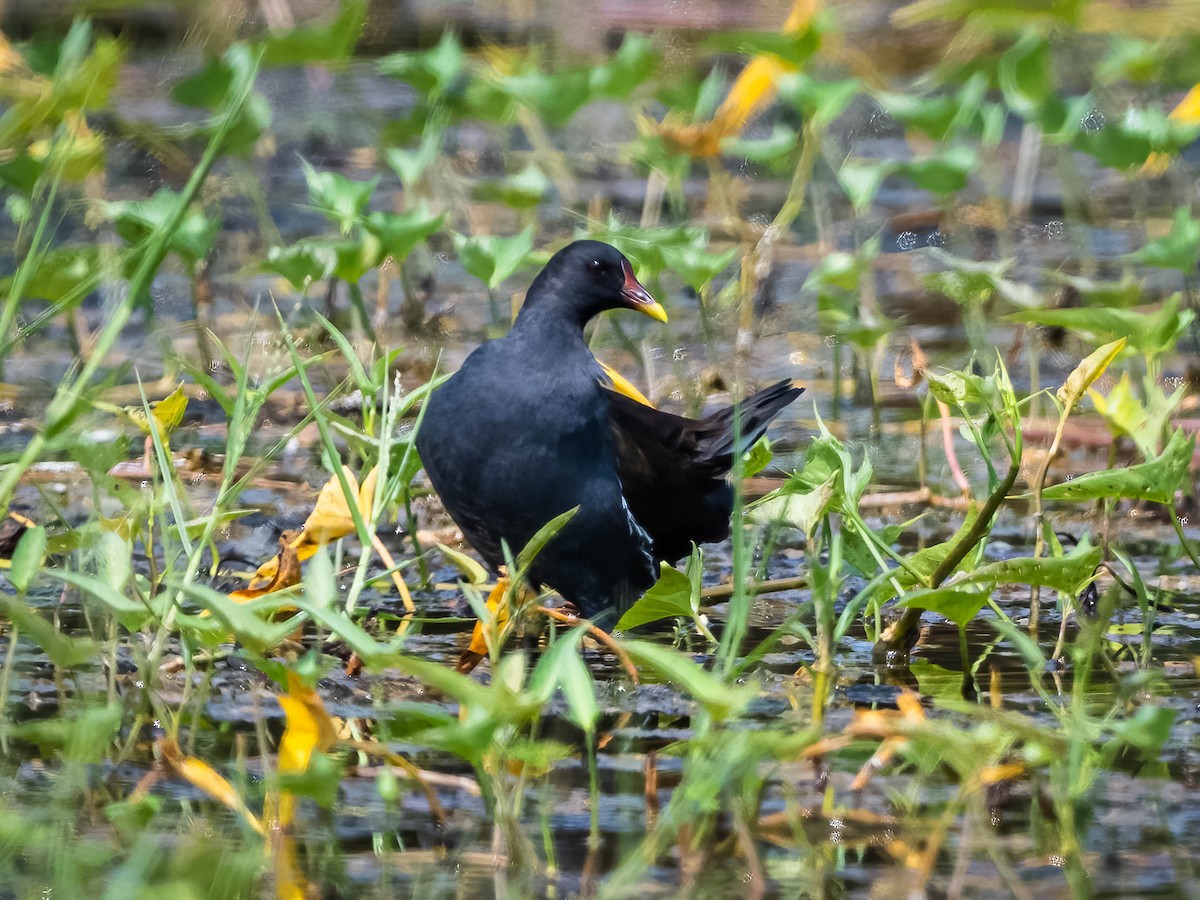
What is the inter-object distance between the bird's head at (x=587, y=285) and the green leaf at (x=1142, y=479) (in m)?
1.36

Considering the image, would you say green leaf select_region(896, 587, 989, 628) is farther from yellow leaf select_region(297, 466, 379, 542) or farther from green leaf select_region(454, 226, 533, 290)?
green leaf select_region(454, 226, 533, 290)

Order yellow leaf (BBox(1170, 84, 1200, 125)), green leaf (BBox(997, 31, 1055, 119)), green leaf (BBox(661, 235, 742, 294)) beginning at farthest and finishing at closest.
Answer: green leaf (BBox(997, 31, 1055, 119)) < yellow leaf (BBox(1170, 84, 1200, 125)) < green leaf (BBox(661, 235, 742, 294))

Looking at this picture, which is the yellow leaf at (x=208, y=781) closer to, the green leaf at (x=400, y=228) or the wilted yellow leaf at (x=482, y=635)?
the wilted yellow leaf at (x=482, y=635)

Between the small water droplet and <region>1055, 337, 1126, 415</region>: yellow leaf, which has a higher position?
the small water droplet

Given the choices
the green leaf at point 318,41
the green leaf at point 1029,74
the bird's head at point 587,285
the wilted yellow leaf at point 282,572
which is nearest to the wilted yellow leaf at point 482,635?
the wilted yellow leaf at point 282,572

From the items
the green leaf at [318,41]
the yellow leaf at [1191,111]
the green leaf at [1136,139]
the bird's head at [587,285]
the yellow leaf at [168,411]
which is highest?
the green leaf at [318,41]

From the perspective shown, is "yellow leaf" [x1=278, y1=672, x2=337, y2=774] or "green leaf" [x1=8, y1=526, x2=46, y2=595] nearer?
"yellow leaf" [x1=278, y1=672, x2=337, y2=774]

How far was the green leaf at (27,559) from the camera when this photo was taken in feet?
8.76

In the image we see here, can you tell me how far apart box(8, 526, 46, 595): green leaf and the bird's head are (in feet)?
4.95

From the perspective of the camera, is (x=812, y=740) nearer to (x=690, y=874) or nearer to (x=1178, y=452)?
(x=690, y=874)

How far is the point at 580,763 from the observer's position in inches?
108

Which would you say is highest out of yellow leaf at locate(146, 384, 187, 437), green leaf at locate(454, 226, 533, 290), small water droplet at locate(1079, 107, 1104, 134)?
small water droplet at locate(1079, 107, 1104, 134)

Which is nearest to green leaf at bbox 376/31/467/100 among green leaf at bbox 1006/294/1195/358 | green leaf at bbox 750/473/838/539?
green leaf at bbox 1006/294/1195/358

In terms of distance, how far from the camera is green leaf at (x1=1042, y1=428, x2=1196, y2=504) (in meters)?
2.94
